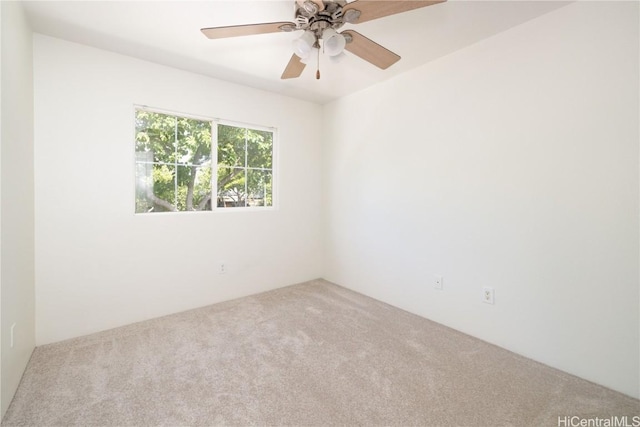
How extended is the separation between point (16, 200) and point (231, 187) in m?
1.76

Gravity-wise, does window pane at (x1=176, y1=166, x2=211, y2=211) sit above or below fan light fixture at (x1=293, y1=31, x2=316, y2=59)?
below

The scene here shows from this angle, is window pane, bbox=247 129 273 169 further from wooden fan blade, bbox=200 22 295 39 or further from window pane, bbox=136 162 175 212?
wooden fan blade, bbox=200 22 295 39

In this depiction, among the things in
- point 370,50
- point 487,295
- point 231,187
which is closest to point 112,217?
point 231,187

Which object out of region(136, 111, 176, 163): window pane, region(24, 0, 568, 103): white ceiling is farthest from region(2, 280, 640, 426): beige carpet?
region(24, 0, 568, 103): white ceiling

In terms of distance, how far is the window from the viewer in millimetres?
2742

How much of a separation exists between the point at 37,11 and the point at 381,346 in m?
3.32

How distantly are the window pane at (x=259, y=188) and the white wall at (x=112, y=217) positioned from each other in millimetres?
218

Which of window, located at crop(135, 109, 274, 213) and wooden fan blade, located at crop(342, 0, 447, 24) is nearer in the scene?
wooden fan blade, located at crop(342, 0, 447, 24)

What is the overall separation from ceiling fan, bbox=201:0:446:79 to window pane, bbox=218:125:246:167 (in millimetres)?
1551

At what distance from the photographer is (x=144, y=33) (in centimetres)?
219

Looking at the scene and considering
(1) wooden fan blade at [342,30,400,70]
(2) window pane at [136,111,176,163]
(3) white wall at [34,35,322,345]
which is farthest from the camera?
(2) window pane at [136,111,176,163]

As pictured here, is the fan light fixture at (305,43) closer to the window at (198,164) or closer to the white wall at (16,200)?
the white wall at (16,200)

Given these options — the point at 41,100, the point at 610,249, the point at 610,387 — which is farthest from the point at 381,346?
the point at 41,100

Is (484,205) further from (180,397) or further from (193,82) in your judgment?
(193,82)
